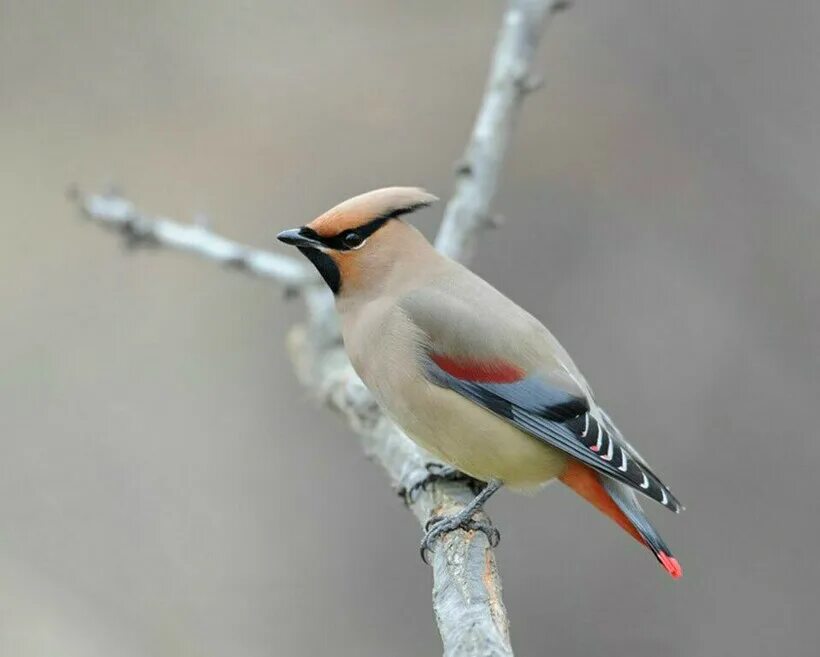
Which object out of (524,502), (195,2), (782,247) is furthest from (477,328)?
(195,2)

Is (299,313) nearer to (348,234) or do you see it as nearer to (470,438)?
(348,234)

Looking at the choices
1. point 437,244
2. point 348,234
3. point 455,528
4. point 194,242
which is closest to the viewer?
point 455,528

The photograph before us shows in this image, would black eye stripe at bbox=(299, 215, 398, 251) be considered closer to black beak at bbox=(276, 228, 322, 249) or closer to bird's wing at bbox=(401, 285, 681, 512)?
black beak at bbox=(276, 228, 322, 249)

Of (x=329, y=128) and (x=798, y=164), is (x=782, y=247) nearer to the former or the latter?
(x=798, y=164)

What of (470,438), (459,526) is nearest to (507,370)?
(470,438)

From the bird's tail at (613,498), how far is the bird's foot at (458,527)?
360 millimetres

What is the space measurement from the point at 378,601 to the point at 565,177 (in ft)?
8.09

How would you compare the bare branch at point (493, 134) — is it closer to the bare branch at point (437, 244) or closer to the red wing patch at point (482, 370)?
the bare branch at point (437, 244)

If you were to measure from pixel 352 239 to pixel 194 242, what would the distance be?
1.04 meters

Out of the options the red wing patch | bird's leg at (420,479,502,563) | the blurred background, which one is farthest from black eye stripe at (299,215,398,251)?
the blurred background

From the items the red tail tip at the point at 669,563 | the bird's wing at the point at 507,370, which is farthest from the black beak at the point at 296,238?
the red tail tip at the point at 669,563

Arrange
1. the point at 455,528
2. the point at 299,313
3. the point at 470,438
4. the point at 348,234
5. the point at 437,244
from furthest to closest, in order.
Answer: the point at 299,313, the point at 437,244, the point at 348,234, the point at 470,438, the point at 455,528

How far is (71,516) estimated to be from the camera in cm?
650

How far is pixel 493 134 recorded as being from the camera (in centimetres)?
470
